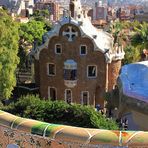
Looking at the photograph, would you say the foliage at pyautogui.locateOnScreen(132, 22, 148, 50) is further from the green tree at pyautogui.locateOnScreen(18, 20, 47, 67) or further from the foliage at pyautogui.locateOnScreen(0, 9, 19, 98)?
the foliage at pyautogui.locateOnScreen(0, 9, 19, 98)

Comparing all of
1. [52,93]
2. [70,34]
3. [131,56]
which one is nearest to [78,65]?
[70,34]

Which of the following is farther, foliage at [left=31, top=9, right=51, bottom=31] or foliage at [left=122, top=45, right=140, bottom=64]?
foliage at [left=31, top=9, right=51, bottom=31]

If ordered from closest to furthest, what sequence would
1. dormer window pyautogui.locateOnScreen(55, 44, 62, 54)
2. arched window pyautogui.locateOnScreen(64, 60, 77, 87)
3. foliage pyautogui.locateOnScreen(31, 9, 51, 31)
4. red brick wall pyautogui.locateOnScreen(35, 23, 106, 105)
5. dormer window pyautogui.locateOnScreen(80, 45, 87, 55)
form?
1. dormer window pyautogui.locateOnScreen(80, 45, 87, 55)
2. red brick wall pyautogui.locateOnScreen(35, 23, 106, 105)
3. arched window pyautogui.locateOnScreen(64, 60, 77, 87)
4. dormer window pyautogui.locateOnScreen(55, 44, 62, 54)
5. foliage pyautogui.locateOnScreen(31, 9, 51, 31)

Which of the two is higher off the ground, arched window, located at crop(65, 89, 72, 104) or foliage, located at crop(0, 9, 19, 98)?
foliage, located at crop(0, 9, 19, 98)

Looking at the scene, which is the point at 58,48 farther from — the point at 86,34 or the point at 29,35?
the point at 29,35

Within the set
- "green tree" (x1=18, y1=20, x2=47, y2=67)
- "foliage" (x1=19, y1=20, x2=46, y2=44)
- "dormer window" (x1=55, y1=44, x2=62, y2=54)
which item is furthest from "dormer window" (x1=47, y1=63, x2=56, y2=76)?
"foliage" (x1=19, y1=20, x2=46, y2=44)

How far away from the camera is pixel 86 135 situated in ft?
30.0

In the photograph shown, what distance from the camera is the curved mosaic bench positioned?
893 cm

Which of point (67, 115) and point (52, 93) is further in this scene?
point (52, 93)

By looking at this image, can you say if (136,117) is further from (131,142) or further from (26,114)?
(131,142)

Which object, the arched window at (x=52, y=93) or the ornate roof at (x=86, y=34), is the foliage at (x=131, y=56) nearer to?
the ornate roof at (x=86, y=34)

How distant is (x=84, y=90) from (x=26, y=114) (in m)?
14.9

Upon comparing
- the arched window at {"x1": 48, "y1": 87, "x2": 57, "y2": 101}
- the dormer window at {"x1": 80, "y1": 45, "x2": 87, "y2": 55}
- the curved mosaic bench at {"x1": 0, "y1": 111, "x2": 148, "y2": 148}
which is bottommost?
the arched window at {"x1": 48, "y1": 87, "x2": 57, "y2": 101}

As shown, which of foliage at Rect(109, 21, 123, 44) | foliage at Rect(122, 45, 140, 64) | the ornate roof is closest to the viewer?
the ornate roof
